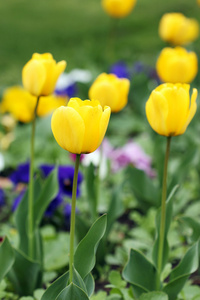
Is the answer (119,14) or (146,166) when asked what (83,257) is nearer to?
(146,166)

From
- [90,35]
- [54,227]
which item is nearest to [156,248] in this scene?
[54,227]

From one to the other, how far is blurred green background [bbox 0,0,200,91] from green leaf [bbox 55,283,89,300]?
303 cm

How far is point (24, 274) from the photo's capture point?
61.1 inches

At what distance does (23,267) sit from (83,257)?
380 mm

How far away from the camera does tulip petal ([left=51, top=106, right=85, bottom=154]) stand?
3.48ft

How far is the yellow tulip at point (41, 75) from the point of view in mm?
1417

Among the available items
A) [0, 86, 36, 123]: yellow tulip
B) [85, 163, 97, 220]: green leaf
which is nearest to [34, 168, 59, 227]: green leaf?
[85, 163, 97, 220]: green leaf

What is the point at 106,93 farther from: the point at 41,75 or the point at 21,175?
the point at 21,175

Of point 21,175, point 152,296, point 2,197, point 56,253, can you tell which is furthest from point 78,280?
point 2,197

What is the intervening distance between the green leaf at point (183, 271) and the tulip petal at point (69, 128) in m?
0.52

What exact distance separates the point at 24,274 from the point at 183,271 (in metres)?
0.51

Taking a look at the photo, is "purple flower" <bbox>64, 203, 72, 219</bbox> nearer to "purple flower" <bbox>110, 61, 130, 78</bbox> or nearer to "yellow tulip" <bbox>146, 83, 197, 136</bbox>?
"yellow tulip" <bbox>146, 83, 197, 136</bbox>

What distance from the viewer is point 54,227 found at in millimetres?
2189

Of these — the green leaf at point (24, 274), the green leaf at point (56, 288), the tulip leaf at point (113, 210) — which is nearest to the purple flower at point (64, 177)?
the tulip leaf at point (113, 210)
